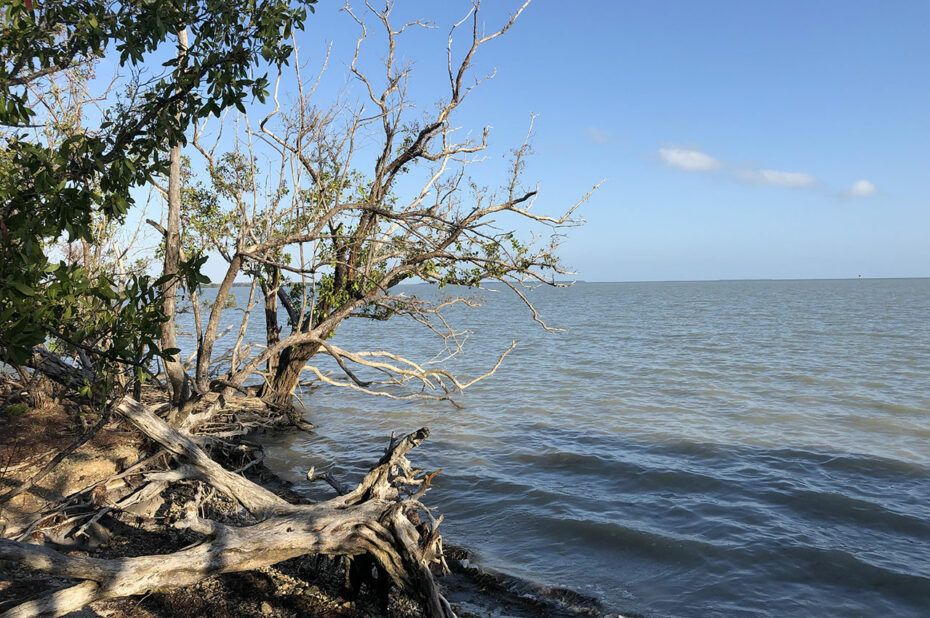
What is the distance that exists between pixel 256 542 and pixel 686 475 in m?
8.86

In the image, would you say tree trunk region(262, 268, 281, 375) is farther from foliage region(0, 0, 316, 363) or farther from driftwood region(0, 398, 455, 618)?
foliage region(0, 0, 316, 363)

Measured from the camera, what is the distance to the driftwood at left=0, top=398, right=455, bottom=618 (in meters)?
4.35

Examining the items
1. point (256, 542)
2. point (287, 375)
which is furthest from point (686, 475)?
point (256, 542)

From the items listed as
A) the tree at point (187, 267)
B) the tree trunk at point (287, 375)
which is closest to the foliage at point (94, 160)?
the tree at point (187, 267)

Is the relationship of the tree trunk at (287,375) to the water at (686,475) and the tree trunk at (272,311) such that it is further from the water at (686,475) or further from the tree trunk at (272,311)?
the water at (686,475)

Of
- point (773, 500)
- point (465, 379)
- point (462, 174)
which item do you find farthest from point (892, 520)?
point (465, 379)

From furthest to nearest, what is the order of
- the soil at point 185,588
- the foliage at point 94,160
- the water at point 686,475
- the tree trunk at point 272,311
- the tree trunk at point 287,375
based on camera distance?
1. the tree trunk at point 287,375
2. the tree trunk at point 272,311
3. the water at point 686,475
4. the soil at point 185,588
5. the foliage at point 94,160

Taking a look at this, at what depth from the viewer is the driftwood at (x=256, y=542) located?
4.35 meters

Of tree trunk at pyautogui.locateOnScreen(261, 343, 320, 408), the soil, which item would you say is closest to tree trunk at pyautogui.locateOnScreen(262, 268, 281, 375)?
tree trunk at pyautogui.locateOnScreen(261, 343, 320, 408)

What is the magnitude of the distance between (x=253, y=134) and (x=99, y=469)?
5.89 metres

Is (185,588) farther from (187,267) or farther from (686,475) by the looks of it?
(686,475)

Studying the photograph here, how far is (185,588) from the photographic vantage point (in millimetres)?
6070

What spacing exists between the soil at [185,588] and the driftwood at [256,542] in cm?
75

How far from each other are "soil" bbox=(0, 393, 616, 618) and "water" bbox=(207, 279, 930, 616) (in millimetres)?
617
